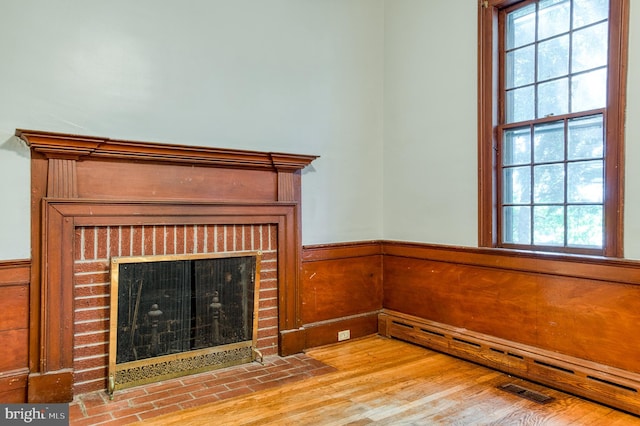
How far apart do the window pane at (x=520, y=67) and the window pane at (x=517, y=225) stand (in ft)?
3.08

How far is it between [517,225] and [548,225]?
237 mm

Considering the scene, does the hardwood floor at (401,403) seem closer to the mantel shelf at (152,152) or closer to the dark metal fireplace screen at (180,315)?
the dark metal fireplace screen at (180,315)

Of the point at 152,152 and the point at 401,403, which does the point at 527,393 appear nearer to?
the point at 401,403

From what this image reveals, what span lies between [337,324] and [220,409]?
1.49 m

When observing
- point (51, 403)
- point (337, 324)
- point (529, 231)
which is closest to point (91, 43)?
point (51, 403)

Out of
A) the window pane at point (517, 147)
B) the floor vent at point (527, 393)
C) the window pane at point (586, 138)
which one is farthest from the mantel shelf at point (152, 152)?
the floor vent at point (527, 393)

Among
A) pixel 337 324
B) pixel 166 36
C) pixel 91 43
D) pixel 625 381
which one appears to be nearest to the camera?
pixel 625 381

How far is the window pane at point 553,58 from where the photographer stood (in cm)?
298

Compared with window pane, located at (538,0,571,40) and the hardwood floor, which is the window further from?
the hardwood floor

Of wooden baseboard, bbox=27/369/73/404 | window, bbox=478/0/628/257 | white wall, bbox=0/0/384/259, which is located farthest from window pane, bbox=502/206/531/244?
wooden baseboard, bbox=27/369/73/404

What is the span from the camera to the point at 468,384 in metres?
2.95

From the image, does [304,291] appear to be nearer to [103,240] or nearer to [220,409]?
[220,409]

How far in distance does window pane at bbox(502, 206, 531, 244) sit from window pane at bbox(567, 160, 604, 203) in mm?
336

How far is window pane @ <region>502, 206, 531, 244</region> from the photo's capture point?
3189 mm
